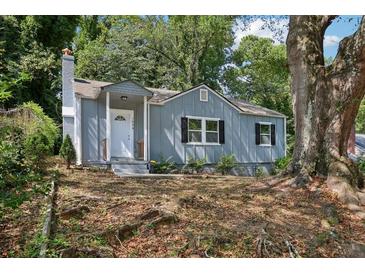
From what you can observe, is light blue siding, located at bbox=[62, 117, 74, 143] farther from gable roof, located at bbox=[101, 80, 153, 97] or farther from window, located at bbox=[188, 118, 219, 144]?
window, located at bbox=[188, 118, 219, 144]

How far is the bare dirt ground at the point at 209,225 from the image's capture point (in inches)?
151

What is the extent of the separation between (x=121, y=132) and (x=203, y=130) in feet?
10.9

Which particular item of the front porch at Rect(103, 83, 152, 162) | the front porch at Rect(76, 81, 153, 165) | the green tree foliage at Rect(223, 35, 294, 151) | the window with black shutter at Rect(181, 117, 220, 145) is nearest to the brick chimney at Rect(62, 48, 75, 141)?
the front porch at Rect(76, 81, 153, 165)

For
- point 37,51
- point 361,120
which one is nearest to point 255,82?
point 37,51

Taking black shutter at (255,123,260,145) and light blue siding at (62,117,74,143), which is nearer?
light blue siding at (62,117,74,143)

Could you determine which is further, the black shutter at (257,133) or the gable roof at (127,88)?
the black shutter at (257,133)

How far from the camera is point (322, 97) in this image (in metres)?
6.37

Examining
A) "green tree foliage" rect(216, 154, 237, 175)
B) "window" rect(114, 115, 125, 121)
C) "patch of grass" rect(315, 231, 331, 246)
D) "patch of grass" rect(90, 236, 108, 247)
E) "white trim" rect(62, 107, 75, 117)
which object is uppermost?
"white trim" rect(62, 107, 75, 117)

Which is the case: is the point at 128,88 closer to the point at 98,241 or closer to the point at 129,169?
the point at 129,169

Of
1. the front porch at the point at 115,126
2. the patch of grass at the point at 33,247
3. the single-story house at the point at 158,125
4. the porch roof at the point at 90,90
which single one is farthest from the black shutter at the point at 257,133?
the patch of grass at the point at 33,247

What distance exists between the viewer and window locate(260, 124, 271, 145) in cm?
1581

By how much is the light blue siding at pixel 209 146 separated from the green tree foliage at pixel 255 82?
9.12 m

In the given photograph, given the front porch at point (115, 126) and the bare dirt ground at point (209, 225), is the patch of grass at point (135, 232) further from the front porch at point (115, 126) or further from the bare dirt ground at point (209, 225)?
the front porch at point (115, 126)
